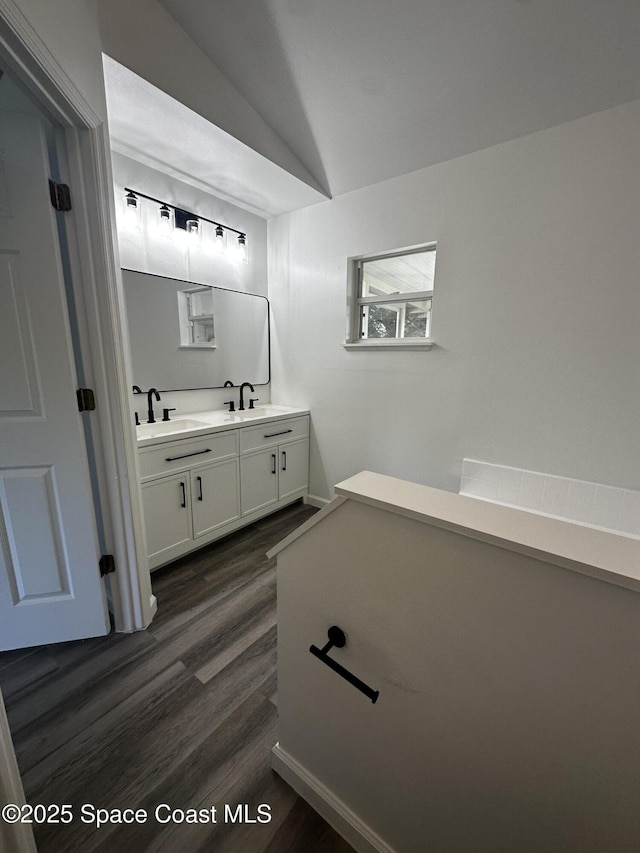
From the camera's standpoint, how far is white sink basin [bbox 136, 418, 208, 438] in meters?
2.28

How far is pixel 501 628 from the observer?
23.9 inches

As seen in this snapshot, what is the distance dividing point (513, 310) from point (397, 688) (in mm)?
1997

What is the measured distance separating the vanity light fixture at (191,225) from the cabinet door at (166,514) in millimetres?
1711

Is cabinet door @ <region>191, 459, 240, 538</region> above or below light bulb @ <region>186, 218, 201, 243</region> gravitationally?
below

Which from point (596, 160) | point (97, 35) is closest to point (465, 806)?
point (596, 160)

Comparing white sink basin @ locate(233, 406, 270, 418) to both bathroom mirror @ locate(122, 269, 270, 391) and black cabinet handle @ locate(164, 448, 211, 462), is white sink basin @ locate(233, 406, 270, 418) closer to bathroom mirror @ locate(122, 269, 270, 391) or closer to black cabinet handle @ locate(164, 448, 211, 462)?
bathroom mirror @ locate(122, 269, 270, 391)

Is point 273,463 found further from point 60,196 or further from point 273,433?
point 60,196

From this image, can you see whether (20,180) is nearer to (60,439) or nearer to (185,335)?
(60,439)

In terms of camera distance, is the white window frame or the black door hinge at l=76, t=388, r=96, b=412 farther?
the white window frame

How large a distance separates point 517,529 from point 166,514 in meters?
1.97

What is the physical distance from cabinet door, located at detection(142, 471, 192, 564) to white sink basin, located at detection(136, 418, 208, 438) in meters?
0.39

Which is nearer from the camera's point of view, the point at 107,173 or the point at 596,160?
the point at 107,173

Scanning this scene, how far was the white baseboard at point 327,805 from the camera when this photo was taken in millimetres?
921

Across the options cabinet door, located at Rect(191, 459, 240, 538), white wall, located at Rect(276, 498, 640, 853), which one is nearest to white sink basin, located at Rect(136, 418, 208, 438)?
cabinet door, located at Rect(191, 459, 240, 538)
